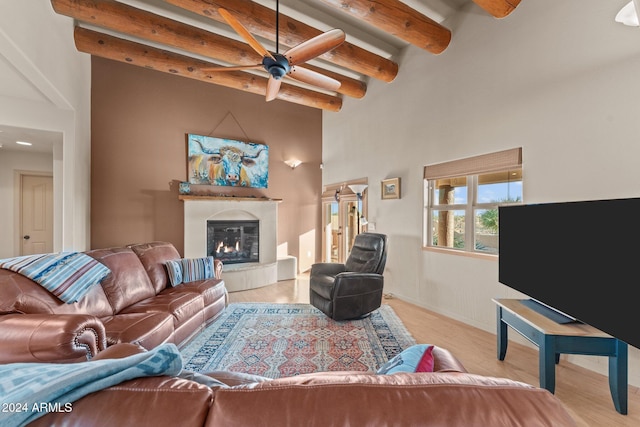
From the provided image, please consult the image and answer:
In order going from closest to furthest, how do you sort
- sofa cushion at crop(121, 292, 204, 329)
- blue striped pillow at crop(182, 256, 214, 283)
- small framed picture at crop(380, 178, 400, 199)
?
1. sofa cushion at crop(121, 292, 204, 329)
2. blue striped pillow at crop(182, 256, 214, 283)
3. small framed picture at crop(380, 178, 400, 199)

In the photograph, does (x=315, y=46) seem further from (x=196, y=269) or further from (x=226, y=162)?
(x=226, y=162)

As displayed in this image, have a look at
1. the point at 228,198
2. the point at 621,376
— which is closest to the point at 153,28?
the point at 228,198

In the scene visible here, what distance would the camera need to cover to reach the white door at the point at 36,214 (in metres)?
4.52

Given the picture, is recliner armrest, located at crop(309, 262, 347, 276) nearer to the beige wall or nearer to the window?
the window

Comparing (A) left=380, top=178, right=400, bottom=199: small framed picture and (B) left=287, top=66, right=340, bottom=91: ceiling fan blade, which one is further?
(A) left=380, top=178, right=400, bottom=199: small framed picture

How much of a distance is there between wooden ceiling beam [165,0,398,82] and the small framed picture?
1.64 meters

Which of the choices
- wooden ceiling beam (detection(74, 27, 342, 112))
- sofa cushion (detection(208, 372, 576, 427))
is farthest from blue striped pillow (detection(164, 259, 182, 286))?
sofa cushion (detection(208, 372, 576, 427))

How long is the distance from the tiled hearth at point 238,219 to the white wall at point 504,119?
2114 mm

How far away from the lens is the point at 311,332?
2.86 meters

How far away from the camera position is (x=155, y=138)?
4648 millimetres

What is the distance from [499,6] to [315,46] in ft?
6.48

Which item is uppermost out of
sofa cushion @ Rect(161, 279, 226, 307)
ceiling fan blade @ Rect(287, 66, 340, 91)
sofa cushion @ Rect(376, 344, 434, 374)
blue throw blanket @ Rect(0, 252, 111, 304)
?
ceiling fan blade @ Rect(287, 66, 340, 91)

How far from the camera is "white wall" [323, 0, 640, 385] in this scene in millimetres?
2045

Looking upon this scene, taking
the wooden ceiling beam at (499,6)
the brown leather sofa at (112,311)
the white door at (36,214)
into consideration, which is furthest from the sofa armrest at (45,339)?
the white door at (36,214)
